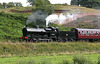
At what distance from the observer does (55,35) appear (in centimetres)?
3103

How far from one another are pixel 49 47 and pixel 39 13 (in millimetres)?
19389

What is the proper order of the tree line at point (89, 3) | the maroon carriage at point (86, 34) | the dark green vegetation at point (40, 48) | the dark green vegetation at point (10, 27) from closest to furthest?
the dark green vegetation at point (40, 48)
the maroon carriage at point (86, 34)
the dark green vegetation at point (10, 27)
the tree line at point (89, 3)

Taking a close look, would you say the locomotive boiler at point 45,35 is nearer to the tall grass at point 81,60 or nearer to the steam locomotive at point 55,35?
the steam locomotive at point 55,35

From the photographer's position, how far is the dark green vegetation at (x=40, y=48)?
2170 centimetres

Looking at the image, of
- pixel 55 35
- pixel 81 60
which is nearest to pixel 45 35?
pixel 55 35

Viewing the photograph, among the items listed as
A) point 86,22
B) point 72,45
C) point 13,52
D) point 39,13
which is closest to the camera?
point 13,52

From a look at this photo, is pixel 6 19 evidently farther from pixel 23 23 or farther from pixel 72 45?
pixel 72 45

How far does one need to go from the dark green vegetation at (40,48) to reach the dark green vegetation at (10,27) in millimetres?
9977

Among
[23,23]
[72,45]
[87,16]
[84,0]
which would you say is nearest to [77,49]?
[72,45]

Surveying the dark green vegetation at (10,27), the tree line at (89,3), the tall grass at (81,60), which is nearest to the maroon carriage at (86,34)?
the dark green vegetation at (10,27)

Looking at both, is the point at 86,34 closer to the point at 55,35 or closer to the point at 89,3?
the point at 55,35

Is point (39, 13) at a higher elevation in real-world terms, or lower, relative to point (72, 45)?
higher

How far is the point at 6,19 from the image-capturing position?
4388 centimetres

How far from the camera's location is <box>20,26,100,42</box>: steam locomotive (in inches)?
1148
